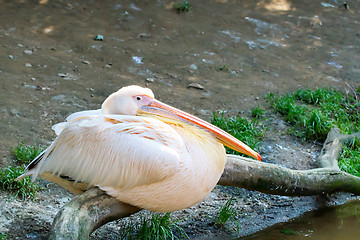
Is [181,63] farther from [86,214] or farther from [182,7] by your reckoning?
[86,214]

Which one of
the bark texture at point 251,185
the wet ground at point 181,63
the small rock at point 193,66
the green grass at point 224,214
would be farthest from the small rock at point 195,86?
the green grass at point 224,214

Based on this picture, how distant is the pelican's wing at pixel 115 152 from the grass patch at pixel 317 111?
9.08 feet

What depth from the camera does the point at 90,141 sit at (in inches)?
125

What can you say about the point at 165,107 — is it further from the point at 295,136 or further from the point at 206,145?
the point at 295,136

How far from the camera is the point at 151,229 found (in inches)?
137

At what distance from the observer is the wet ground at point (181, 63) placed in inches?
175

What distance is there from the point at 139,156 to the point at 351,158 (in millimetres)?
2853

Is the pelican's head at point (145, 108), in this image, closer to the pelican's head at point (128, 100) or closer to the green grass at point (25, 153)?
the pelican's head at point (128, 100)

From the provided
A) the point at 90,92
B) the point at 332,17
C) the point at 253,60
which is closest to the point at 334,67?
the point at 253,60

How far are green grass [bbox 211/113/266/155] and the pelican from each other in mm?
1659

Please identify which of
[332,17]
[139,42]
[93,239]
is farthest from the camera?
[332,17]

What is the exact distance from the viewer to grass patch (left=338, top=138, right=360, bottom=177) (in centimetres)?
484

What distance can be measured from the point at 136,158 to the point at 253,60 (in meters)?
4.40

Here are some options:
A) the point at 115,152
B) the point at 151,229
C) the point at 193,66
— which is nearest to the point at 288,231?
the point at 151,229
